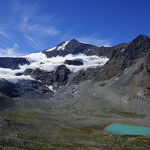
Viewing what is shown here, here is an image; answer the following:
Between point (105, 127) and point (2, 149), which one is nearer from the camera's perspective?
point (2, 149)

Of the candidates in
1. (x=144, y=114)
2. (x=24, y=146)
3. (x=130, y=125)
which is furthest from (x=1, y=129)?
(x=144, y=114)

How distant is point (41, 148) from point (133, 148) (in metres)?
26.5

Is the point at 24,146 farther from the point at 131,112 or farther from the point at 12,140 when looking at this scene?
the point at 131,112

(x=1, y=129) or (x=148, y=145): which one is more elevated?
(x=1, y=129)

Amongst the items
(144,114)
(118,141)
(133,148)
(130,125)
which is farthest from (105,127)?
(144,114)

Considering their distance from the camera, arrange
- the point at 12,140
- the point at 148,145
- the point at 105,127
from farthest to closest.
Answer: the point at 105,127 < the point at 148,145 < the point at 12,140

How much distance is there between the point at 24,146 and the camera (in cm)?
5653

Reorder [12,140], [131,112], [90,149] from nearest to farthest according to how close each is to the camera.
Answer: [12,140]
[90,149]
[131,112]

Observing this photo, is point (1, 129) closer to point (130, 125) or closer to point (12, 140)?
point (12, 140)

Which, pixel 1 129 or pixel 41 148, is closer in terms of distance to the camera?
pixel 41 148

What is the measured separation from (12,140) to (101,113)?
138 meters

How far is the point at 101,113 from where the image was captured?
194250mm

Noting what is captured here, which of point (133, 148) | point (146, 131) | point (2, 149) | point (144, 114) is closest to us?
point (2, 149)

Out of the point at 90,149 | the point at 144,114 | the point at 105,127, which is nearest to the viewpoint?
the point at 90,149
